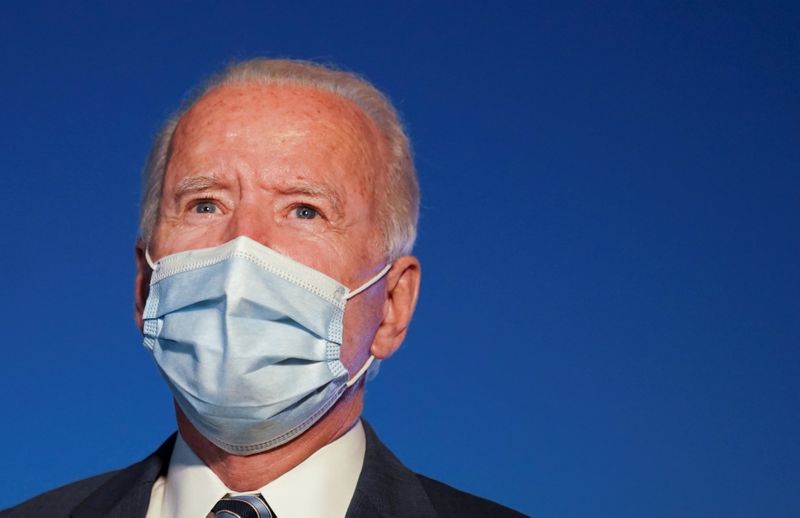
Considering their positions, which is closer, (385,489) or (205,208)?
(205,208)

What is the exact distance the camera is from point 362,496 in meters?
3.00

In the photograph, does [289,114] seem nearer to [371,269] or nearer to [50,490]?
[371,269]

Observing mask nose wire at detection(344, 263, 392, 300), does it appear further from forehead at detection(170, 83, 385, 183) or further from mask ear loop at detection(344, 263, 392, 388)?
forehead at detection(170, 83, 385, 183)

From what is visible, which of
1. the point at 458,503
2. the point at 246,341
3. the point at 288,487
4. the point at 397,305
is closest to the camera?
the point at 246,341

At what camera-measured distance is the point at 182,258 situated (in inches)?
114

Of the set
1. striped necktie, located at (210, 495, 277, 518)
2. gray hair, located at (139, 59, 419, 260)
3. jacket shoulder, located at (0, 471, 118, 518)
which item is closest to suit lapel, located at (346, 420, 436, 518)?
striped necktie, located at (210, 495, 277, 518)

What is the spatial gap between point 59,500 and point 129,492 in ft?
1.63

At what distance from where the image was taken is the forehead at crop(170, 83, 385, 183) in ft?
9.80

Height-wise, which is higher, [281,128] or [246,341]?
[281,128]

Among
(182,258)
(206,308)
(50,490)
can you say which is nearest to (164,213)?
(182,258)

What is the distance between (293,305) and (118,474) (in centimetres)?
105

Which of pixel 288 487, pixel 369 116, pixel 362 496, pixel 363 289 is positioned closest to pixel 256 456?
pixel 288 487

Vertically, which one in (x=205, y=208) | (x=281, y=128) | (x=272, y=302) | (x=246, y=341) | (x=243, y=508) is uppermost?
(x=281, y=128)

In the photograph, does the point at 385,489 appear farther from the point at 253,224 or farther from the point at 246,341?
the point at 253,224
